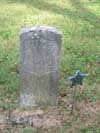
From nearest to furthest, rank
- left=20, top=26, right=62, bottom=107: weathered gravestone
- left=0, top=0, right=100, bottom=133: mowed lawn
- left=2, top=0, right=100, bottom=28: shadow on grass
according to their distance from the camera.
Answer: left=20, top=26, right=62, bottom=107: weathered gravestone, left=0, top=0, right=100, bottom=133: mowed lawn, left=2, top=0, right=100, bottom=28: shadow on grass

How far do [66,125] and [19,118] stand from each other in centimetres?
82

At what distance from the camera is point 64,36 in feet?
39.4

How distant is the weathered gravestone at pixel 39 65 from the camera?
24.1 feet

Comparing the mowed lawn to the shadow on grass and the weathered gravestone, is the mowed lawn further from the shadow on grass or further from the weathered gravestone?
the weathered gravestone

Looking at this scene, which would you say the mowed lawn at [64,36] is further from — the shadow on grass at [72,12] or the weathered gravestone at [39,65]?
the weathered gravestone at [39,65]

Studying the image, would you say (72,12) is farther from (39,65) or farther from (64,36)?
(39,65)

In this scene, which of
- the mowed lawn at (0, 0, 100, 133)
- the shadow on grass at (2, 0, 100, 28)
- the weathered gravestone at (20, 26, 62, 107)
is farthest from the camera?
the shadow on grass at (2, 0, 100, 28)

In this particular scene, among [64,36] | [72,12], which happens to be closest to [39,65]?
[64,36]

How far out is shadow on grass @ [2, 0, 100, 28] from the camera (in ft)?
45.4

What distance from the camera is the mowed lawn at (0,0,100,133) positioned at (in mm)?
8711

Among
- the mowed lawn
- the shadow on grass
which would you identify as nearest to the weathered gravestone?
the mowed lawn

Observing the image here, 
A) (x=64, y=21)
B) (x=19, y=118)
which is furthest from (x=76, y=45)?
(x=19, y=118)

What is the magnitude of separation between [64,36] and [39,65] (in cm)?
458

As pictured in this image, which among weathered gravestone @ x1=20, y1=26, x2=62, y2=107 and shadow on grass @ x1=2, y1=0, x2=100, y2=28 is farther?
shadow on grass @ x1=2, y1=0, x2=100, y2=28
